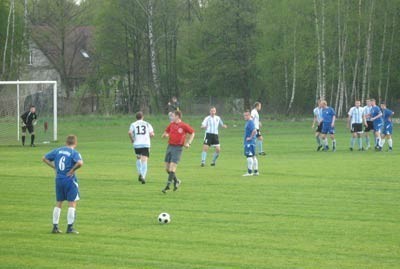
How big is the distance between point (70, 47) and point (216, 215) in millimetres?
76639

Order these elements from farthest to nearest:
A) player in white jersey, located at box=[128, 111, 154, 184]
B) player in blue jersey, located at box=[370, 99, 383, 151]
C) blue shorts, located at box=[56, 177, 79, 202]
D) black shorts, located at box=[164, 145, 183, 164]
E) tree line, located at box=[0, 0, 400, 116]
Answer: tree line, located at box=[0, 0, 400, 116] < player in blue jersey, located at box=[370, 99, 383, 151] < player in white jersey, located at box=[128, 111, 154, 184] < black shorts, located at box=[164, 145, 183, 164] < blue shorts, located at box=[56, 177, 79, 202]

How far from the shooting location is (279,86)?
76312 millimetres

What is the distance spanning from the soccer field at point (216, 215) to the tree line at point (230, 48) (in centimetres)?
3594

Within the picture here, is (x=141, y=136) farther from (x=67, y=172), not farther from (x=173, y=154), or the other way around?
(x=67, y=172)

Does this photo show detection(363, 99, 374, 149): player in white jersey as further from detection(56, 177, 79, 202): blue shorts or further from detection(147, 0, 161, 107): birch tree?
detection(147, 0, 161, 107): birch tree

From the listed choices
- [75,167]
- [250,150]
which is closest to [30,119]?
[250,150]

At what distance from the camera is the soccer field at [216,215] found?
1376 centimetres

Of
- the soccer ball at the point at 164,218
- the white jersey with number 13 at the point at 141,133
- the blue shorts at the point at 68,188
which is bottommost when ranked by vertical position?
the soccer ball at the point at 164,218

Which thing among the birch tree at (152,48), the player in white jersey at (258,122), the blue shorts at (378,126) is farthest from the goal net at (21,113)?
the birch tree at (152,48)

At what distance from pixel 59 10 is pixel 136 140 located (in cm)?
5741

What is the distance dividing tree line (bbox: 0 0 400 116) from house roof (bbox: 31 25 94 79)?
0.68 meters

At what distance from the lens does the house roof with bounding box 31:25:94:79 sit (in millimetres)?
82625

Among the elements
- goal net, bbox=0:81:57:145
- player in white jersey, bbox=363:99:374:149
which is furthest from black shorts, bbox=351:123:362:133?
goal net, bbox=0:81:57:145

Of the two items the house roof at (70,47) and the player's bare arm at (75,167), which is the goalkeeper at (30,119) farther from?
the house roof at (70,47)
